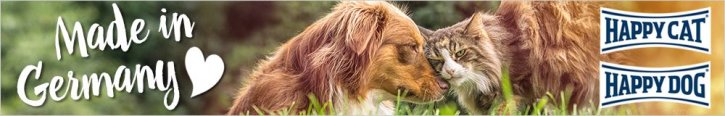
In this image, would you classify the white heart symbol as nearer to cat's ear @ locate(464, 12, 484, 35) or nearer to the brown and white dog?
the brown and white dog

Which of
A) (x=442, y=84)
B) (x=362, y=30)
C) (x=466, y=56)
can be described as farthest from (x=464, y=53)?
(x=362, y=30)

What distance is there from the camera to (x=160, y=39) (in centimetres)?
400

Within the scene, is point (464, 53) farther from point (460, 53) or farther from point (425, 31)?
point (425, 31)

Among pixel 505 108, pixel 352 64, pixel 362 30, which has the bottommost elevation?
pixel 505 108

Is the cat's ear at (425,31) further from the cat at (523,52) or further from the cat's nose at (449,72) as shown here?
the cat's nose at (449,72)

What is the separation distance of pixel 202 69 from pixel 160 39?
19 cm

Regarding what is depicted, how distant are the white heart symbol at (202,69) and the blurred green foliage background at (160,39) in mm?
19

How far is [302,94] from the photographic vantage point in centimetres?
392

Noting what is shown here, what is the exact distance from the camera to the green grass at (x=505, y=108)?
393 cm

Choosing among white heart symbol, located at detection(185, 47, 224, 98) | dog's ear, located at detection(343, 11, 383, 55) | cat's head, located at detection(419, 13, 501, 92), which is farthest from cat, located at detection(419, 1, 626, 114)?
white heart symbol, located at detection(185, 47, 224, 98)

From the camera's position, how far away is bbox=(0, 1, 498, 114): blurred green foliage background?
3951 mm

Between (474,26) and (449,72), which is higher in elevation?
(474,26)

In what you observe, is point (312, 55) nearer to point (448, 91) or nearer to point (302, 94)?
point (302, 94)

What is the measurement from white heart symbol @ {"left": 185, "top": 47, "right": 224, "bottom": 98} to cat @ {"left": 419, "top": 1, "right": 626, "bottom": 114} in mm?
758
